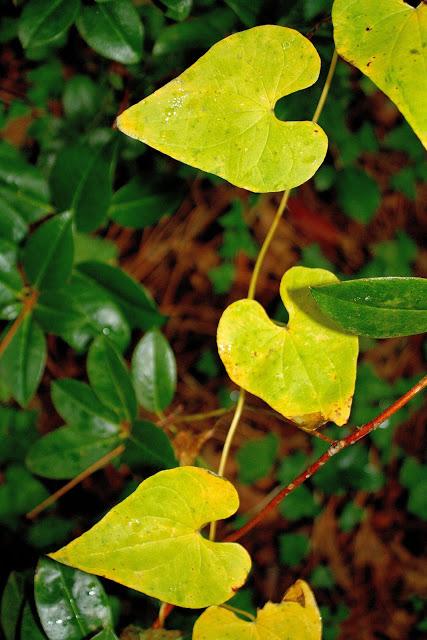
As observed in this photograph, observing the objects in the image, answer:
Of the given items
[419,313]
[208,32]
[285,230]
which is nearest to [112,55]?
[208,32]

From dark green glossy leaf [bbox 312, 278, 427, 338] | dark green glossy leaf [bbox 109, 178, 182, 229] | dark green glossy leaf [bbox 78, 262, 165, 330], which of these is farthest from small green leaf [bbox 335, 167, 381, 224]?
dark green glossy leaf [bbox 312, 278, 427, 338]

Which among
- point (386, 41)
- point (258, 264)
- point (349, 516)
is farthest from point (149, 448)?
point (349, 516)

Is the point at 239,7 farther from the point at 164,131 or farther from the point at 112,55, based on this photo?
the point at 164,131

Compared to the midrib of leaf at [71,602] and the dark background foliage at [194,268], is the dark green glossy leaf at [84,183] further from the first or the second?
the midrib of leaf at [71,602]

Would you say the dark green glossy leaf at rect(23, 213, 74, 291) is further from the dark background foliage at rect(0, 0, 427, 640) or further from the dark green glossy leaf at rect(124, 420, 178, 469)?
the dark green glossy leaf at rect(124, 420, 178, 469)

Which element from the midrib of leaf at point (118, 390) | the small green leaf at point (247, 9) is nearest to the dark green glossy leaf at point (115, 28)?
the small green leaf at point (247, 9)

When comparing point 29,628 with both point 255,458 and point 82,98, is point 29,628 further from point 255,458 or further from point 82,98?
point 82,98
